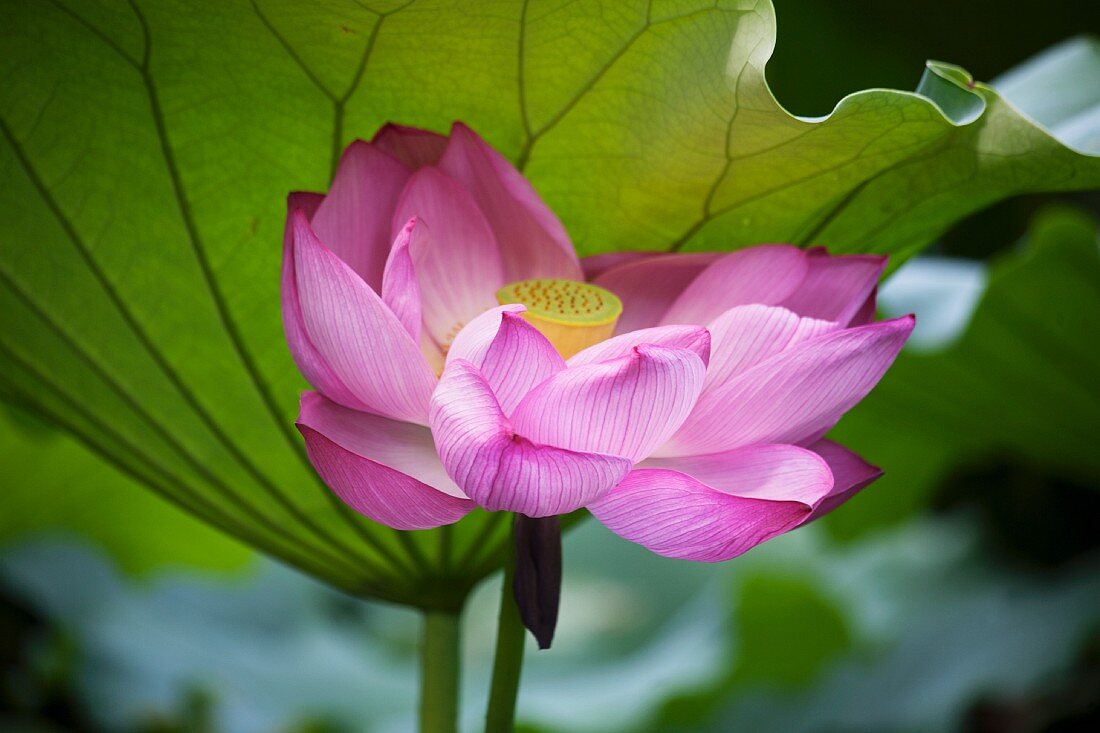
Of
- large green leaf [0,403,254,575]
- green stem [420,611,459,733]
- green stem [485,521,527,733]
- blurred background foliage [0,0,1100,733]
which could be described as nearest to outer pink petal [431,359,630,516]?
green stem [485,521,527,733]

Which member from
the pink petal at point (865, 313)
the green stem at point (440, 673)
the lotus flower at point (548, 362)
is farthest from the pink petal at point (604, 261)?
the green stem at point (440, 673)

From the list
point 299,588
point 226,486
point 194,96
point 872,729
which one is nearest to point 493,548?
point 226,486

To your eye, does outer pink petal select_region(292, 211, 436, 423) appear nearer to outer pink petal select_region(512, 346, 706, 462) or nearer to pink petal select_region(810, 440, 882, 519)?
outer pink petal select_region(512, 346, 706, 462)

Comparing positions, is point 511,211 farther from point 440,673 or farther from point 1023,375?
point 1023,375

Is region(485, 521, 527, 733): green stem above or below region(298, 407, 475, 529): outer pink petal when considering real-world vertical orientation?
below

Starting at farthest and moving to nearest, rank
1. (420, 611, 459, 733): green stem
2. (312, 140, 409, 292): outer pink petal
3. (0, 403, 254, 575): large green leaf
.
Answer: (0, 403, 254, 575): large green leaf → (420, 611, 459, 733): green stem → (312, 140, 409, 292): outer pink petal
